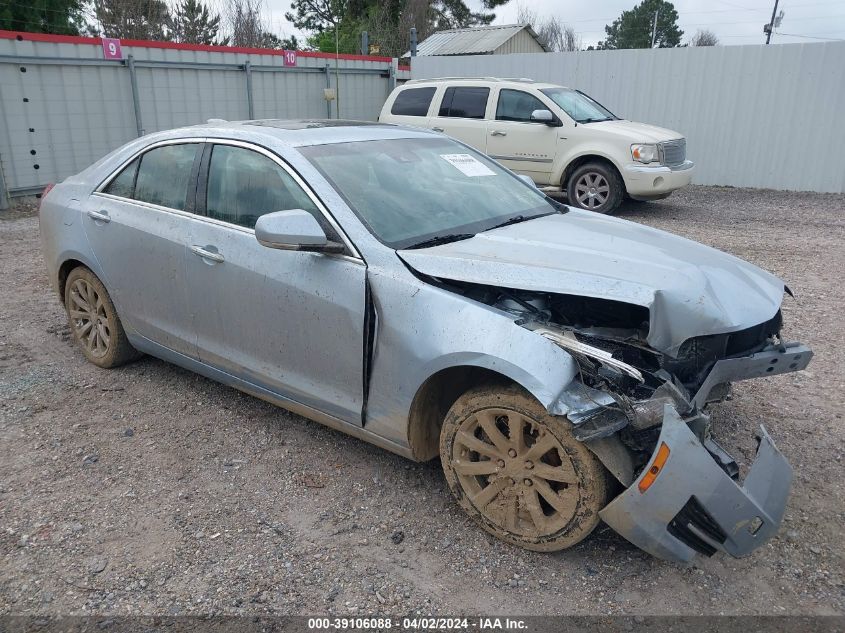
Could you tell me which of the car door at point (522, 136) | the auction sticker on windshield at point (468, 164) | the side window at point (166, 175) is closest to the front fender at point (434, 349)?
the auction sticker on windshield at point (468, 164)

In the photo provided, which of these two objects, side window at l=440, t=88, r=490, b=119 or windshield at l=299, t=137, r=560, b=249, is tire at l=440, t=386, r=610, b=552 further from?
side window at l=440, t=88, r=490, b=119

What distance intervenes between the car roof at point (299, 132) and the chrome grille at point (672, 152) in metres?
6.48

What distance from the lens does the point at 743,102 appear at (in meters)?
12.8

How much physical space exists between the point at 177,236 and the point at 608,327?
94.4 inches

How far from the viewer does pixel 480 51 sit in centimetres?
2384

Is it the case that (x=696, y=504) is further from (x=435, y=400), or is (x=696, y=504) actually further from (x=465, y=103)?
(x=465, y=103)

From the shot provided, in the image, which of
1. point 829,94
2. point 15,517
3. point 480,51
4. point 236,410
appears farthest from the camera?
point 480,51

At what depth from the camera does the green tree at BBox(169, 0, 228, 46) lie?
24.0m

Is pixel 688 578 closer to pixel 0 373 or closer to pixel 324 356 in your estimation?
pixel 324 356

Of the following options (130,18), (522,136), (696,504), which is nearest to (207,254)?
(696,504)

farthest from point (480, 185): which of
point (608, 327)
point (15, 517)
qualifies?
point (15, 517)

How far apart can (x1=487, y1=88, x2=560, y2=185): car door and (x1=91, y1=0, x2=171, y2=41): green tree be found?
16.2 metres

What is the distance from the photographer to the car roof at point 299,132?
12.0ft

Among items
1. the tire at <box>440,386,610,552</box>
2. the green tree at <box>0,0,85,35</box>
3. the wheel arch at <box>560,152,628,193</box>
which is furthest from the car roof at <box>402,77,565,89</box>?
the green tree at <box>0,0,85,35</box>
